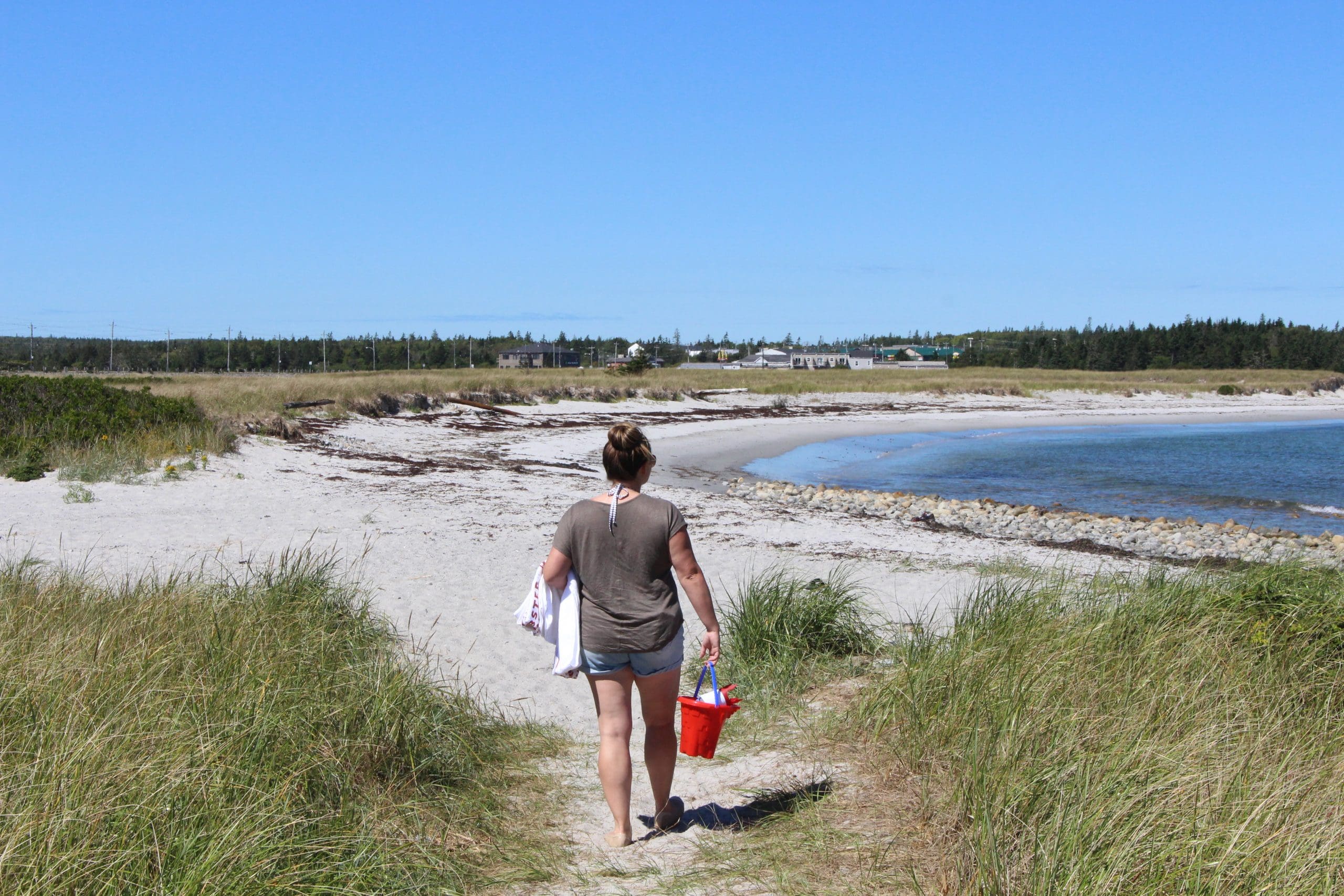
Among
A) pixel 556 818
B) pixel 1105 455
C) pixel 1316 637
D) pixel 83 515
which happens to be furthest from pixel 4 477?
pixel 1105 455

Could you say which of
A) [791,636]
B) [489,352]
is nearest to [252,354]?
[489,352]

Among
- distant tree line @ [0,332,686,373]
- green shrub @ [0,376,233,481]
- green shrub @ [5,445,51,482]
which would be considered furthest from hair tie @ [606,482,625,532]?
distant tree line @ [0,332,686,373]

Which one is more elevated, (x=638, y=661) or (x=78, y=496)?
(x=638, y=661)

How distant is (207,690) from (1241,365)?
118 m

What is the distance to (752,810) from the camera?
4.26 meters

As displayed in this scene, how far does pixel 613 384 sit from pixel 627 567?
42.2 m

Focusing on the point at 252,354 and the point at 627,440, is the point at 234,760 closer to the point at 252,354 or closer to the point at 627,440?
the point at 627,440

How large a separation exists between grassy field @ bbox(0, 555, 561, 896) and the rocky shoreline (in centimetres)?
1086

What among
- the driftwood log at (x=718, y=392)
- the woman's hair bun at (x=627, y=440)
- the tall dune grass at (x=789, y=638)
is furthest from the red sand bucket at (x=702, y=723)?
the driftwood log at (x=718, y=392)

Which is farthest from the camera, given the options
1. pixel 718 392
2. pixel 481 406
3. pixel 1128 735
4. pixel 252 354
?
pixel 252 354

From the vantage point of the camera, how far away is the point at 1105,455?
29.5 metres

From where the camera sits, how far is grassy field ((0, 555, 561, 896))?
9.69ft

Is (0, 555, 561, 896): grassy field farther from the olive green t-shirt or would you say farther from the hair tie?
the hair tie

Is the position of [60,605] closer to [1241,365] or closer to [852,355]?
[1241,365]
